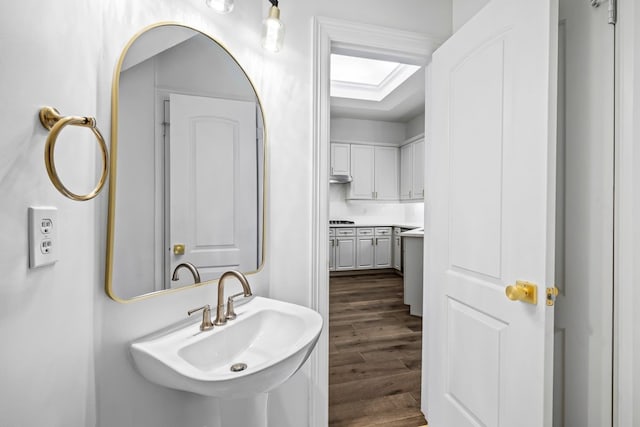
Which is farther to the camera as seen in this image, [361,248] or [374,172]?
[374,172]

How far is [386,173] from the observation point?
561 centimetres

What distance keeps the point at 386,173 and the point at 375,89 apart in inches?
61.0

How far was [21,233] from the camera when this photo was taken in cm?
56

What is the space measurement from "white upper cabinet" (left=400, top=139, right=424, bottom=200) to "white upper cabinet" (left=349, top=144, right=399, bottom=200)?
0.16 meters

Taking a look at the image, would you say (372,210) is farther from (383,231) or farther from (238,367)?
(238,367)

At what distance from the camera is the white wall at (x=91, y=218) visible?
55 cm

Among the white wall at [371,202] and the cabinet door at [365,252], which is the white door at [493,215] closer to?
the cabinet door at [365,252]

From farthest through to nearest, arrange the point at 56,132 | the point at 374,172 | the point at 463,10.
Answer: the point at 374,172
the point at 463,10
the point at 56,132

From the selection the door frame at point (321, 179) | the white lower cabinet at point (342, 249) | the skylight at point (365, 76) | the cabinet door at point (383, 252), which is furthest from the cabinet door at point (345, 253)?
the door frame at point (321, 179)

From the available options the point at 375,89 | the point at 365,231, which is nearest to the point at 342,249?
the point at 365,231

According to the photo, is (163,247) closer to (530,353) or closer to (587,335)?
(530,353)

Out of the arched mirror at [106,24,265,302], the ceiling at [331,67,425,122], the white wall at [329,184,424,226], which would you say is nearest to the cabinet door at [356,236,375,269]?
the white wall at [329,184,424,226]

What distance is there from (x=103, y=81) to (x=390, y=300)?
3.78 metres

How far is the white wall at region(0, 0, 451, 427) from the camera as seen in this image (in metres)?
0.55
